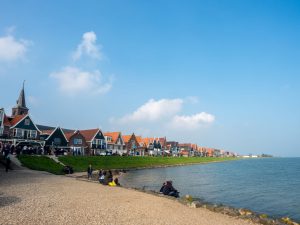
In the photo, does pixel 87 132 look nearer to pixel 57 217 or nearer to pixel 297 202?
pixel 297 202

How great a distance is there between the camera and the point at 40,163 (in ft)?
176

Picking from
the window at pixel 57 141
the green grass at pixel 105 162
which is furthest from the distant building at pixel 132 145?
the window at pixel 57 141

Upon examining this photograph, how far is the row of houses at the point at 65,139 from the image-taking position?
69.8 meters

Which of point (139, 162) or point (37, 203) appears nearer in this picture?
point (37, 203)

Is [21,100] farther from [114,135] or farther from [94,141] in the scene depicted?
[114,135]

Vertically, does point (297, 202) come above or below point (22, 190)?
Answer: below

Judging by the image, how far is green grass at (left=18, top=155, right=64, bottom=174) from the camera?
49.5 m

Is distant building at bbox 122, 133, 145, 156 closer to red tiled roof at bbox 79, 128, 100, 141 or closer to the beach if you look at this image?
red tiled roof at bbox 79, 128, 100, 141

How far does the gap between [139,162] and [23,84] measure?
1887 inches

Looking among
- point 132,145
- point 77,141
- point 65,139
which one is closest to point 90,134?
point 77,141

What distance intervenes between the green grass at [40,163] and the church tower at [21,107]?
1816 inches

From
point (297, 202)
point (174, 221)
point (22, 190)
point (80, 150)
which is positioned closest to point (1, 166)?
point (22, 190)

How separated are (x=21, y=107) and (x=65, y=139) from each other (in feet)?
87.1

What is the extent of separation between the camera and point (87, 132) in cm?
9944
